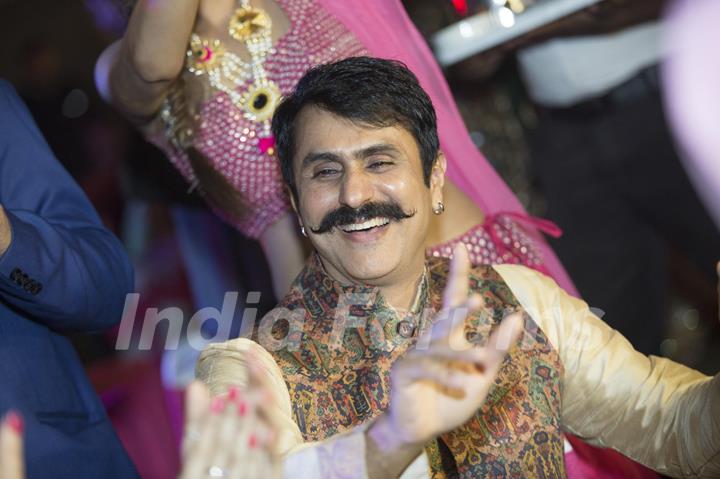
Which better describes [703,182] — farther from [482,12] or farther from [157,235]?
[157,235]

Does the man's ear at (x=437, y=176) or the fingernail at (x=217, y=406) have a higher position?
the man's ear at (x=437, y=176)

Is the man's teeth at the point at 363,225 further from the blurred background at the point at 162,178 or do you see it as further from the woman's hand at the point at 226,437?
the blurred background at the point at 162,178

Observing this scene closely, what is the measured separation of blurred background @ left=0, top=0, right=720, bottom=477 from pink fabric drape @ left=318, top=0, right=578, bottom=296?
0.47 meters

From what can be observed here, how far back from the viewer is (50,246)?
1845 mm

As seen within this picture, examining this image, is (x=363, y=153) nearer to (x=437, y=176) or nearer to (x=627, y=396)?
(x=437, y=176)

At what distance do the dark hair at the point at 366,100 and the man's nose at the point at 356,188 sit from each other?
0.09 meters

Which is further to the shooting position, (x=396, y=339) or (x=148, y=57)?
(x=148, y=57)

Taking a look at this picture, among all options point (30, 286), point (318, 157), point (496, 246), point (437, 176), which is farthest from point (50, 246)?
point (496, 246)

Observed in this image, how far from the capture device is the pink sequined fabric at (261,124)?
94.4 inches

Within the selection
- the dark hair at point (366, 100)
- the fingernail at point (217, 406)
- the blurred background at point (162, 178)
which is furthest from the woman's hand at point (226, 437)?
the blurred background at point (162, 178)

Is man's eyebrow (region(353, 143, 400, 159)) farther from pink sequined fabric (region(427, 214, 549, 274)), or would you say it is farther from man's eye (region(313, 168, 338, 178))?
pink sequined fabric (region(427, 214, 549, 274))

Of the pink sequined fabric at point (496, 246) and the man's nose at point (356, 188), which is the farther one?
the pink sequined fabric at point (496, 246)

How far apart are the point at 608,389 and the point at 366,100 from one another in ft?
2.13

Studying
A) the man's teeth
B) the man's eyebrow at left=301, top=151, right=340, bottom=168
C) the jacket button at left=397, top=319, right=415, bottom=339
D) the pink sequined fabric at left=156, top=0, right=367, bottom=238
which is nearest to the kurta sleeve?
the jacket button at left=397, top=319, right=415, bottom=339
